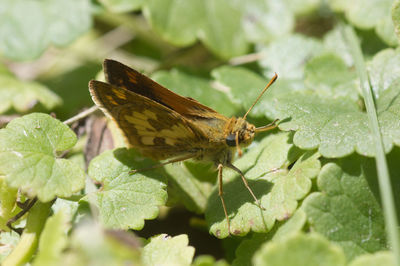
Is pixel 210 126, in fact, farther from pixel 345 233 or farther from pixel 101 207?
pixel 345 233

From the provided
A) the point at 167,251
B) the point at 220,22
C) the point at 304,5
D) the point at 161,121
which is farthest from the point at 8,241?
the point at 304,5

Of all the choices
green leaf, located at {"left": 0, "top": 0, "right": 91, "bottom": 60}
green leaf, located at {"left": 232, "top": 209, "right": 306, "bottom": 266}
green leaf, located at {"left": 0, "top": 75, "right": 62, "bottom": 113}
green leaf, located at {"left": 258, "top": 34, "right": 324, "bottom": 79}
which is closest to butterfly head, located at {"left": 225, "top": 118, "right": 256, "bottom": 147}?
green leaf, located at {"left": 232, "top": 209, "right": 306, "bottom": 266}

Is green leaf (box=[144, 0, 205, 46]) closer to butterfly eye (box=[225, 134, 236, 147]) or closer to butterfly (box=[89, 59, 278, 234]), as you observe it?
butterfly (box=[89, 59, 278, 234])

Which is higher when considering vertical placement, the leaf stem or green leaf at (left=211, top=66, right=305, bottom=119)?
the leaf stem

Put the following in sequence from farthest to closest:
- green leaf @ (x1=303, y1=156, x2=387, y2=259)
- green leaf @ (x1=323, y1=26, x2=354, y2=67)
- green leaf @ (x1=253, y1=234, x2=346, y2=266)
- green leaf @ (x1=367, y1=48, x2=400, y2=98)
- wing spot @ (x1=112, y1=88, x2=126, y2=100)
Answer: green leaf @ (x1=323, y1=26, x2=354, y2=67), green leaf @ (x1=367, y1=48, x2=400, y2=98), wing spot @ (x1=112, y1=88, x2=126, y2=100), green leaf @ (x1=303, y1=156, x2=387, y2=259), green leaf @ (x1=253, y1=234, x2=346, y2=266)

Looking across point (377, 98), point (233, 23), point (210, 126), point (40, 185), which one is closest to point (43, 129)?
point (40, 185)

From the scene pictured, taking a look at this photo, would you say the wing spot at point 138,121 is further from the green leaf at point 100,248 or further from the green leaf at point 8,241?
the green leaf at point 100,248
